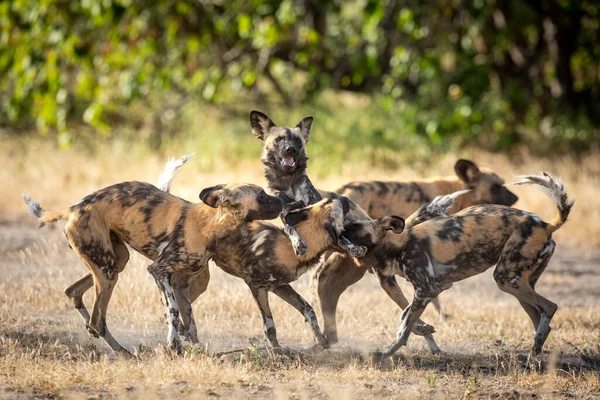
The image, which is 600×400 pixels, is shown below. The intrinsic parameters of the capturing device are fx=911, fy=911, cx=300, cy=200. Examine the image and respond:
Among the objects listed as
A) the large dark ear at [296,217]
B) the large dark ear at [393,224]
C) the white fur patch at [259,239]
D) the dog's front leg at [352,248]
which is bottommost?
the dog's front leg at [352,248]

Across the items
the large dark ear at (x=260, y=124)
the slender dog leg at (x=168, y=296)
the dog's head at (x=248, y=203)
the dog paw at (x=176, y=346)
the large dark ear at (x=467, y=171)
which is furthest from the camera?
the large dark ear at (x=467, y=171)

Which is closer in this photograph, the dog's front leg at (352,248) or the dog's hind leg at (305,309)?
the dog's front leg at (352,248)

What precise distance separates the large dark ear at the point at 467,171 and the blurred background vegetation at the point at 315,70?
4.63m

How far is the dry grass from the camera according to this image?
4.98m

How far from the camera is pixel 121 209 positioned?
5.95 m

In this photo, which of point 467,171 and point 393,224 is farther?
point 467,171

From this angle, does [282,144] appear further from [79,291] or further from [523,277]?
[523,277]

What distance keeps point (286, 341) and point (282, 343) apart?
0.08m

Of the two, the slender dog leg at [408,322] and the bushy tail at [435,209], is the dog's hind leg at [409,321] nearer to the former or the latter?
the slender dog leg at [408,322]

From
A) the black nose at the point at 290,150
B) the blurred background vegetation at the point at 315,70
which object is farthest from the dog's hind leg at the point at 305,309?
the blurred background vegetation at the point at 315,70

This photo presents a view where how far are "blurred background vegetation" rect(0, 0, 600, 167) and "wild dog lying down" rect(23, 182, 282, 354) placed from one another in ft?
23.2

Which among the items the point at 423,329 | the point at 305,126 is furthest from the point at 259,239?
the point at 305,126

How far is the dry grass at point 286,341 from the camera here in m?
4.98

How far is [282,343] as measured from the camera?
250 inches
